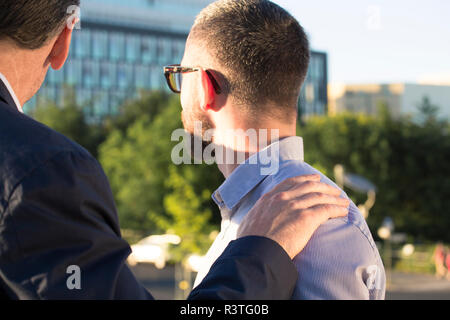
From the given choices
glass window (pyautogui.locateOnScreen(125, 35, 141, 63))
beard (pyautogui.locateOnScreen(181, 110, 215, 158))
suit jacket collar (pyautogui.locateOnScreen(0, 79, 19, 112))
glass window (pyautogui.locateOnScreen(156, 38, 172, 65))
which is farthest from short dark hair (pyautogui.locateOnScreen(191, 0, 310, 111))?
glass window (pyautogui.locateOnScreen(125, 35, 141, 63))

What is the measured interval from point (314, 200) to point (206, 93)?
23.7 inches

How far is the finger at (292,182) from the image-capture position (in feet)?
6.26

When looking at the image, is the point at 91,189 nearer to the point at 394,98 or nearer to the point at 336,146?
the point at 336,146

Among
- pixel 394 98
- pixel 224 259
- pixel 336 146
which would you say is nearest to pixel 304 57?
pixel 224 259

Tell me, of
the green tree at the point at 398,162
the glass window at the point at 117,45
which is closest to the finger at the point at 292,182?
the green tree at the point at 398,162

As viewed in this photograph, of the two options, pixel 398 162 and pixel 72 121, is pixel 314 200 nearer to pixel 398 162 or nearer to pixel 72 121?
pixel 398 162

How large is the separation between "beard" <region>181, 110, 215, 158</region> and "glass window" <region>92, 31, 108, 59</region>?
7694cm

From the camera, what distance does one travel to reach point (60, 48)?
5.90 ft

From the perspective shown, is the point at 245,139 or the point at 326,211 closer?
the point at 326,211

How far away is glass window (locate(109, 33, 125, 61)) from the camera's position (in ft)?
252

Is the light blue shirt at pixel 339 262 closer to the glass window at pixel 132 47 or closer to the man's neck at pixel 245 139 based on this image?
the man's neck at pixel 245 139

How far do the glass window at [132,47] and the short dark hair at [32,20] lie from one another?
77.4m

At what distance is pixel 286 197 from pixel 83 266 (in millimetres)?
701

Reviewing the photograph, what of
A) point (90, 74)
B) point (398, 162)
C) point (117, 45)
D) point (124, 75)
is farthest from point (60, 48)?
point (124, 75)
